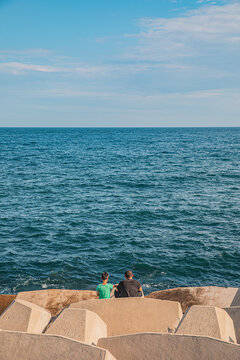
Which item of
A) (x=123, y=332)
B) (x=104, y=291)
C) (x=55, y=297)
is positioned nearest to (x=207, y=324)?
(x=123, y=332)

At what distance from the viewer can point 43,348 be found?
5.87 metres

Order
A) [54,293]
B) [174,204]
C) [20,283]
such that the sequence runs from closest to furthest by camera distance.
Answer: [54,293]
[20,283]
[174,204]

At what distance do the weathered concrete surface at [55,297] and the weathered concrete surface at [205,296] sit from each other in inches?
85.2

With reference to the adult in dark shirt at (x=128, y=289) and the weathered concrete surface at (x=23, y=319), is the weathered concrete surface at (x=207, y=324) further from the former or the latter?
the weathered concrete surface at (x=23, y=319)

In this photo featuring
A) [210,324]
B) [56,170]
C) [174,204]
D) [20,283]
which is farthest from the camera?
[56,170]

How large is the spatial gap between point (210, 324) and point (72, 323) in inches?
103

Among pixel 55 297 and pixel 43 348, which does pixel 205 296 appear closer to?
pixel 55 297

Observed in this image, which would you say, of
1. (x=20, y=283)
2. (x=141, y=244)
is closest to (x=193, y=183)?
(x=141, y=244)

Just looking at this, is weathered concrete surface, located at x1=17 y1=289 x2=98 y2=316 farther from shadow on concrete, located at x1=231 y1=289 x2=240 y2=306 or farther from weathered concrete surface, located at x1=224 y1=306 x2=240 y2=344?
weathered concrete surface, located at x1=224 y1=306 x2=240 y2=344

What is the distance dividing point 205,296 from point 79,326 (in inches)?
176

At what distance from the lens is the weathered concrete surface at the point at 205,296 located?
30.8 ft

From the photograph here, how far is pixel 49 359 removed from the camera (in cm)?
578

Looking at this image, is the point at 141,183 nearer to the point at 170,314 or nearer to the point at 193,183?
the point at 193,183

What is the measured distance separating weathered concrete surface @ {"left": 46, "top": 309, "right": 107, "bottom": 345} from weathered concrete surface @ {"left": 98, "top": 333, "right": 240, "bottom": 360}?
0.32 metres
